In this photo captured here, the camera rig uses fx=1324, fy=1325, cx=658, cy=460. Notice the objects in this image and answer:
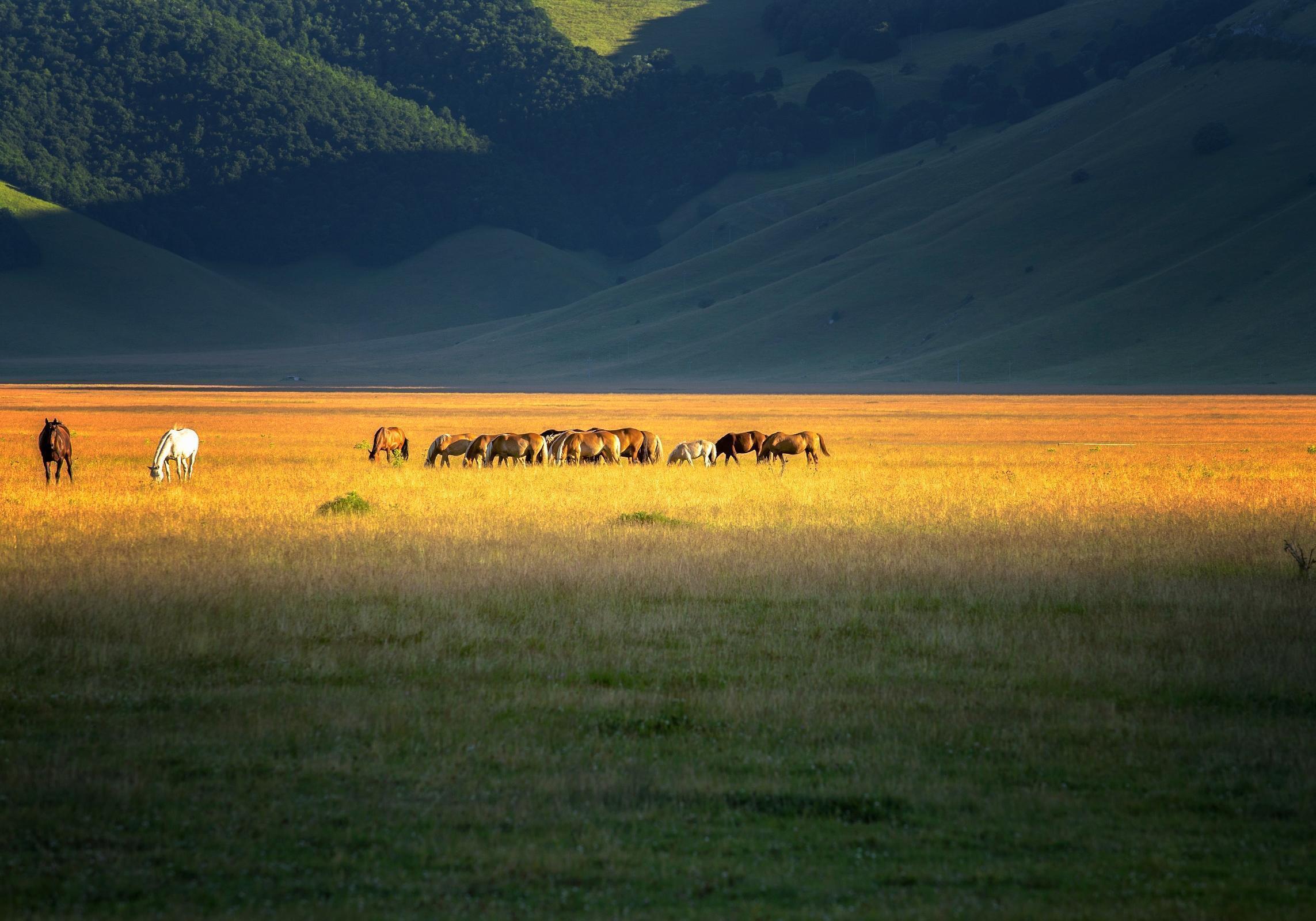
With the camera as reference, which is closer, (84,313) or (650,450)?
(650,450)

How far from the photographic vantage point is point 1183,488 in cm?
2859

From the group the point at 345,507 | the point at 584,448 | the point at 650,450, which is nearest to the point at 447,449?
the point at 584,448

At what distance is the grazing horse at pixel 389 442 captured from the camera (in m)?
36.2

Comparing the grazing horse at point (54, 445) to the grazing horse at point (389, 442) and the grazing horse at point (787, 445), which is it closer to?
the grazing horse at point (389, 442)

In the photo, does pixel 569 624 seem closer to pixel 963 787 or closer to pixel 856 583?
pixel 856 583

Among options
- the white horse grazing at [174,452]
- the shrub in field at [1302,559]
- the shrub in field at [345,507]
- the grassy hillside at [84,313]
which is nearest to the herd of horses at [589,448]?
the white horse grazing at [174,452]

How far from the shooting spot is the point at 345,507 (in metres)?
23.1

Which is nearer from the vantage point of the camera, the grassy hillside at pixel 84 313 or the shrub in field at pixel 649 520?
the shrub in field at pixel 649 520

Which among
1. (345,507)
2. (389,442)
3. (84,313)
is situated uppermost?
(84,313)

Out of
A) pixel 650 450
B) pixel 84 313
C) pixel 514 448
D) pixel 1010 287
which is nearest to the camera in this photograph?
pixel 514 448

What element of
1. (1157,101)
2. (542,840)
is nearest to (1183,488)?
(542,840)

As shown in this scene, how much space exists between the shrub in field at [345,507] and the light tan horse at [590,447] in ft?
35.7

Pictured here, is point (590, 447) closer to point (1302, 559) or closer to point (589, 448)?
point (589, 448)

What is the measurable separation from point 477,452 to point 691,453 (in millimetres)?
5804
